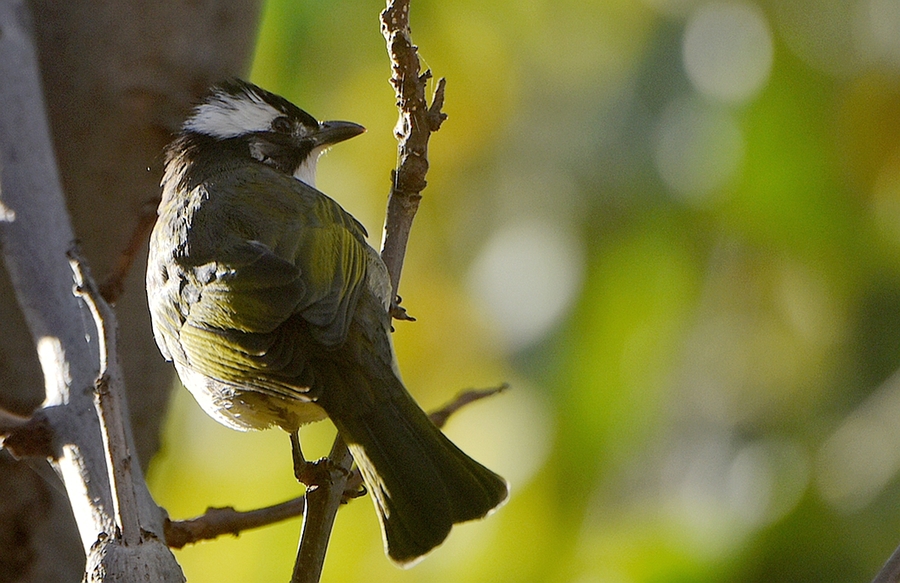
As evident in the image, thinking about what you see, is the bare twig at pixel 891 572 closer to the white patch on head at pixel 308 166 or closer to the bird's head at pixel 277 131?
the bird's head at pixel 277 131

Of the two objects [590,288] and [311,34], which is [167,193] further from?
[311,34]

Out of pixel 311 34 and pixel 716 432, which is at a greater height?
pixel 311 34

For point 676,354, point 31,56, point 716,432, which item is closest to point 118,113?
point 31,56

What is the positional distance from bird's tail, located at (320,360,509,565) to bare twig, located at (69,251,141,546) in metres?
0.61

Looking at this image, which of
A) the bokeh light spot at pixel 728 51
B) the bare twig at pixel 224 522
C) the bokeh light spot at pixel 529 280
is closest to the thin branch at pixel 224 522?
the bare twig at pixel 224 522

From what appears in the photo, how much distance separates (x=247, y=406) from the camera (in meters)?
2.43

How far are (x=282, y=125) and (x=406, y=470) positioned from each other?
1.48 meters

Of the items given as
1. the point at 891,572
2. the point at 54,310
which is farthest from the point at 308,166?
the point at 891,572

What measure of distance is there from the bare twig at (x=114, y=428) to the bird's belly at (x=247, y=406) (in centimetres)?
68

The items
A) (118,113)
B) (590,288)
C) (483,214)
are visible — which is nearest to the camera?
(118,113)

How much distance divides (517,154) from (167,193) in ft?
13.0

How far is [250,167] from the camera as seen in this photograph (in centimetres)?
304

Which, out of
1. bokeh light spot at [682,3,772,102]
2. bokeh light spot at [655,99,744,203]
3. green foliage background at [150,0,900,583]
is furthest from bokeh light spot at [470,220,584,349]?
bokeh light spot at [682,3,772,102]

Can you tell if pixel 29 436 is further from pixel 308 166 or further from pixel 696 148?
pixel 696 148
